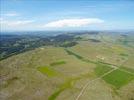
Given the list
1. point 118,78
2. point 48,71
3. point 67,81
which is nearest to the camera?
point 67,81

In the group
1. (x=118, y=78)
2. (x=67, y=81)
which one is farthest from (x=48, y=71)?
(x=118, y=78)

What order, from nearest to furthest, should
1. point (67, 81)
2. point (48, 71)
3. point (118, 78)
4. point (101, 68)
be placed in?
point (67, 81)
point (118, 78)
point (48, 71)
point (101, 68)

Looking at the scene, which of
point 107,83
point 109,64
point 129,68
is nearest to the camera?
point 107,83

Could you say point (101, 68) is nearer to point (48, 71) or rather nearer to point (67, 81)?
point (67, 81)

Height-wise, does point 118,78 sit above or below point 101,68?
below

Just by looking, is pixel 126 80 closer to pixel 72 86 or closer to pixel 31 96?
pixel 72 86

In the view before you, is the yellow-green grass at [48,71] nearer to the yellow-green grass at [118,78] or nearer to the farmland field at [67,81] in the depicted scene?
the farmland field at [67,81]

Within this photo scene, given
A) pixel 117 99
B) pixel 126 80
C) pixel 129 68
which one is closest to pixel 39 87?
pixel 117 99

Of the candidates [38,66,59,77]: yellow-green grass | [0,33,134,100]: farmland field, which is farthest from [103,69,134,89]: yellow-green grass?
[38,66,59,77]: yellow-green grass

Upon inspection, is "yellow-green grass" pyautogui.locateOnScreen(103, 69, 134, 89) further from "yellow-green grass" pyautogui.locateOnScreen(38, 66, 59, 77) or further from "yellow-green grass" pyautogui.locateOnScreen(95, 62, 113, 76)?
"yellow-green grass" pyautogui.locateOnScreen(38, 66, 59, 77)
